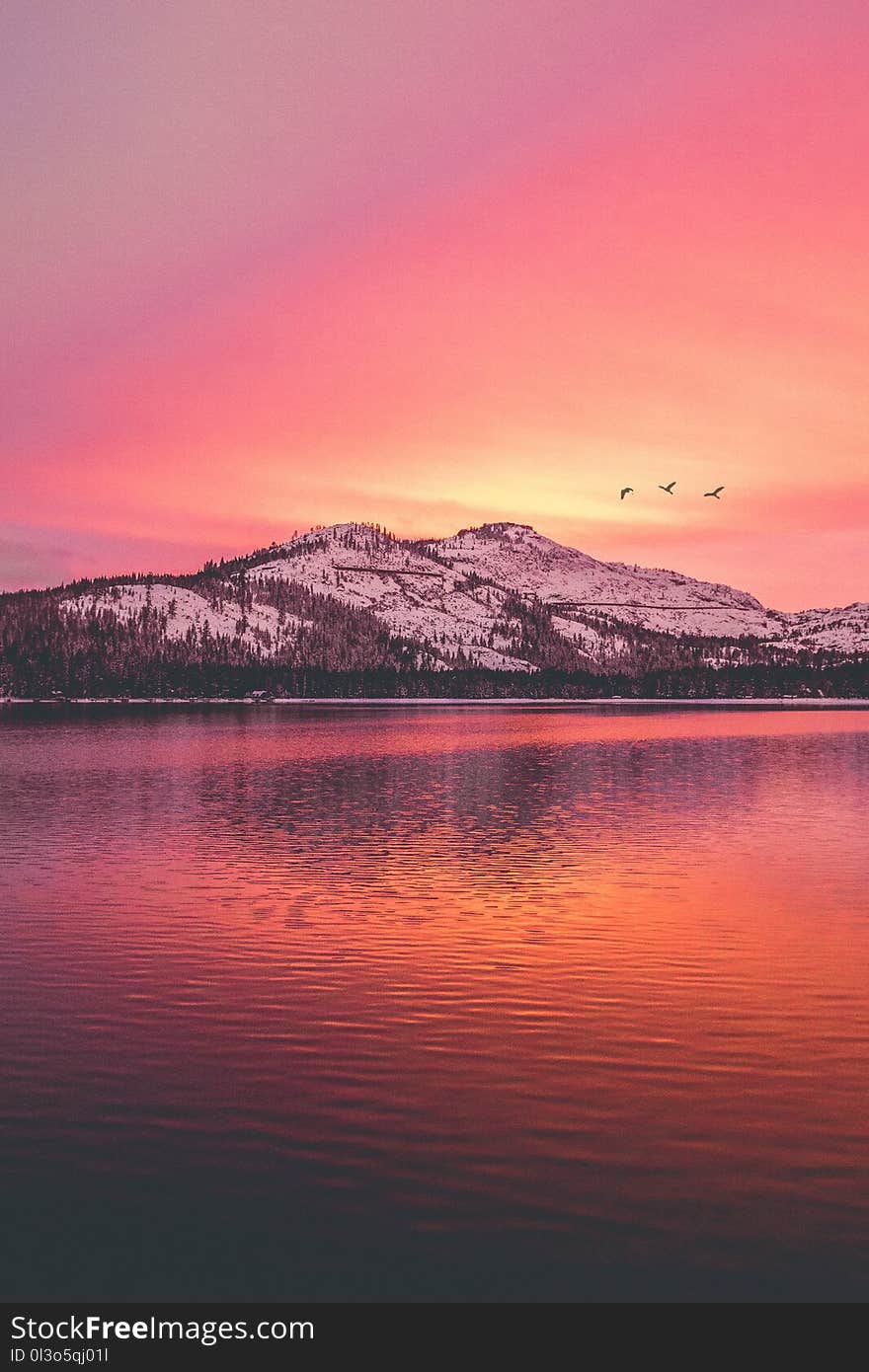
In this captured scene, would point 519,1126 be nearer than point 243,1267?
No

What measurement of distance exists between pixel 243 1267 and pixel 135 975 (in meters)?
18.6

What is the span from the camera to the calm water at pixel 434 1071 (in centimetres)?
1800

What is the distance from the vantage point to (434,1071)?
26.3 metres

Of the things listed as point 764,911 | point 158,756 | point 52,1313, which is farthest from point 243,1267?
point 158,756

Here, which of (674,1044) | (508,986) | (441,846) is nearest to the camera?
(674,1044)

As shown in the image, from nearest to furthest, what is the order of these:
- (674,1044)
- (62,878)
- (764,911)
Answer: (674,1044)
(764,911)
(62,878)

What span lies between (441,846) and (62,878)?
64.8 ft

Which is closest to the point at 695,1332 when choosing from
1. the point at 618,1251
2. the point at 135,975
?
the point at 618,1251

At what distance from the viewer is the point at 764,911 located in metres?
46.4

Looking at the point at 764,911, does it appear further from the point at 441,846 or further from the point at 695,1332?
the point at 695,1332

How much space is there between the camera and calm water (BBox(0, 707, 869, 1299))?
18.0m

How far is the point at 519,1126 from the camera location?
2280cm

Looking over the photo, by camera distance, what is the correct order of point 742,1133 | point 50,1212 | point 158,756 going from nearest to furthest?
point 50,1212
point 742,1133
point 158,756

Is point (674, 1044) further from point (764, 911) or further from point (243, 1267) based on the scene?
point (764, 911)
